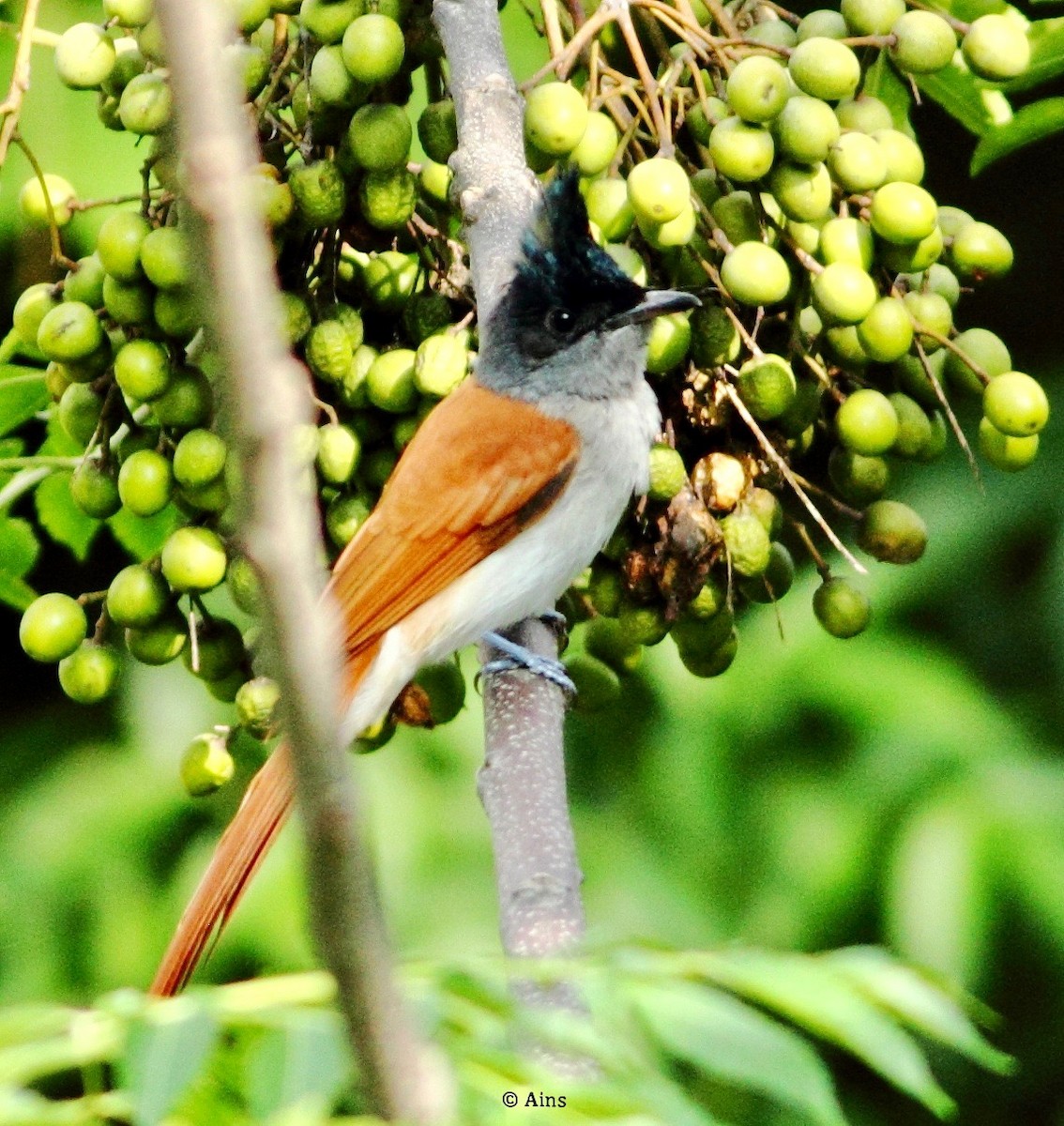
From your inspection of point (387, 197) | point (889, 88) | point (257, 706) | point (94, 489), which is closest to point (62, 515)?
point (94, 489)

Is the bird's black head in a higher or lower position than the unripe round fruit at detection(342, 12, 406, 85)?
lower

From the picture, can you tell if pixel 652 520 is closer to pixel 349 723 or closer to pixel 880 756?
pixel 349 723

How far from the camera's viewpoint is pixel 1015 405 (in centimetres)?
232

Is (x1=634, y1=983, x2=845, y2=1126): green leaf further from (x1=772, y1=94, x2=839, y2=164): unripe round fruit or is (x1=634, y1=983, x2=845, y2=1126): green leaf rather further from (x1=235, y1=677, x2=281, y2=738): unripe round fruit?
(x1=772, y1=94, x2=839, y2=164): unripe round fruit

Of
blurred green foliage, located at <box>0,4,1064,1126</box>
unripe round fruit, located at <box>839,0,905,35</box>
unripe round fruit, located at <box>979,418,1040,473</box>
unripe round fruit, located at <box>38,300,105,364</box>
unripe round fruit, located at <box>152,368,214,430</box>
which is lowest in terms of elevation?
blurred green foliage, located at <box>0,4,1064,1126</box>

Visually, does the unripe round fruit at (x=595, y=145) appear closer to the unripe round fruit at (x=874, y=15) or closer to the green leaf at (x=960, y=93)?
the unripe round fruit at (x=874, y=15)

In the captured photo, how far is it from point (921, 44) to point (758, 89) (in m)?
0.31

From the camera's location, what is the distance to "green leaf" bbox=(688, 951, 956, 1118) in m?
1.05

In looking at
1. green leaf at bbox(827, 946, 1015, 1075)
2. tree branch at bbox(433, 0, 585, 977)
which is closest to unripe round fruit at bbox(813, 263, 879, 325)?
tree branch at bbox(433, 0, 585, 977)

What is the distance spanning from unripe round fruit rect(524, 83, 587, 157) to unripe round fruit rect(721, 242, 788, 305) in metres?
0.29

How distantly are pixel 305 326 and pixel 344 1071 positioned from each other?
141 cm

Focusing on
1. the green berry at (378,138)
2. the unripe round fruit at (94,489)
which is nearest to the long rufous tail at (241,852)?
the unripe round fruit at (94,489)

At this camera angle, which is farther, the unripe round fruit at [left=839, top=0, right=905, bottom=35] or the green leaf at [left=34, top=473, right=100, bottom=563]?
the green leaf at [left=34, top=473, right=100, bottom=563]

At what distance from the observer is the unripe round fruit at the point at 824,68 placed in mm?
2172
